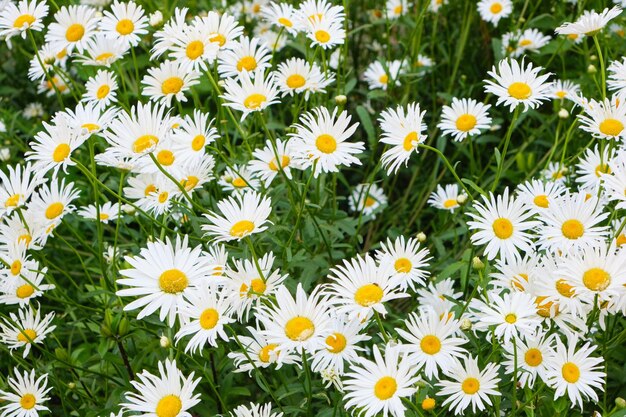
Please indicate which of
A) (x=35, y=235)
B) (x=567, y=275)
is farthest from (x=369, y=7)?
(x=567, y=275)

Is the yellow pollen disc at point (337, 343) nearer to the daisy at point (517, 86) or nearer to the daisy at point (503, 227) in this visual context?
the daisy at point (503, 227)

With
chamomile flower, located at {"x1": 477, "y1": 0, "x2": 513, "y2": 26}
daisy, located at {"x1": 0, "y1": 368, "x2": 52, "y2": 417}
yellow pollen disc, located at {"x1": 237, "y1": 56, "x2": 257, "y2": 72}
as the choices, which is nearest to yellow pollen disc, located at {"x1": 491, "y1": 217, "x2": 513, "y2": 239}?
yellow pollen disc, located at {"x1": 237, "y1": 56, "x2": 257, "y2": 72}

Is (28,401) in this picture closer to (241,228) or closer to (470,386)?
(241,228)

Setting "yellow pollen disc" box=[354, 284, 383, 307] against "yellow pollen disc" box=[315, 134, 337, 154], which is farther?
"yellow pollen disc" box=[315, 134, 337, 154]

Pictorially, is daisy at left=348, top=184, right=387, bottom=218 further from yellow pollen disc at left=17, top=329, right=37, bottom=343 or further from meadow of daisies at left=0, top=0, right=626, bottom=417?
yellow pollen disc at left=17, top=329, right=37, bottom=343

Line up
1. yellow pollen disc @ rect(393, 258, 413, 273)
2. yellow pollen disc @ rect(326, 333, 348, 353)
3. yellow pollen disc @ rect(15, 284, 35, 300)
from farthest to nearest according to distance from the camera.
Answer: yellow pollen disc @ rect(15, 284, 35, 300)
yellow pollen disc @ rect(393, 258, 413, 273)
yellow pollen disc @ rect(326, 333, 348, 353)

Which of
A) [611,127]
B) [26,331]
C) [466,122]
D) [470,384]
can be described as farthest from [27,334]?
[611,127]
